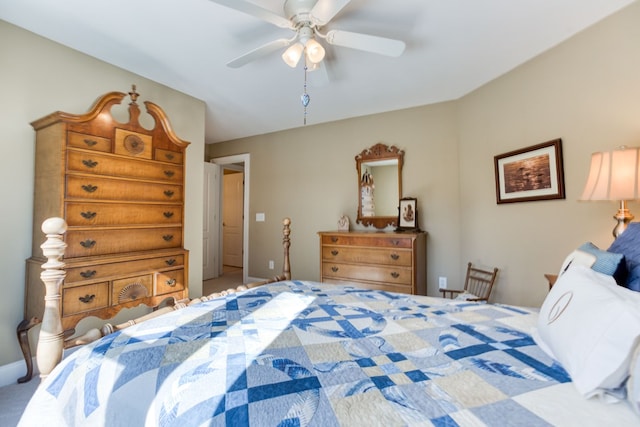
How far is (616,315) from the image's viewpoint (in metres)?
0.68

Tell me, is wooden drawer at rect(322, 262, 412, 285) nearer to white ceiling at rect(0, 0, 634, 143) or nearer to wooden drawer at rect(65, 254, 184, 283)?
wooden drawer at rect(65, 254, 184, 283)

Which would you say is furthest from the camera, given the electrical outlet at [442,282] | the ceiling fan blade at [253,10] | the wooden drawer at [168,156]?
the electrical outlet at [442,282]

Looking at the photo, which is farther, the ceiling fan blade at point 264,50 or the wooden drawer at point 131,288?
the wooden drawer at point 131,288

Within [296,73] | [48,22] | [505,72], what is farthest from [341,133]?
[48,22]

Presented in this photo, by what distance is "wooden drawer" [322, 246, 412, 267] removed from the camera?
9.30 ft

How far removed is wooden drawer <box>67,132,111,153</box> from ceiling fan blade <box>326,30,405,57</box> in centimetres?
173

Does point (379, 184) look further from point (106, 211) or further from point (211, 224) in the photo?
point (211, 224)

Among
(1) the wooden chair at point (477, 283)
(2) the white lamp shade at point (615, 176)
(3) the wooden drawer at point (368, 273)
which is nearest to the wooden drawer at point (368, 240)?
(3) the wooden drawer at point (368, 273)

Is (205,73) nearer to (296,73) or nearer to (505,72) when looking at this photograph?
(296,73)

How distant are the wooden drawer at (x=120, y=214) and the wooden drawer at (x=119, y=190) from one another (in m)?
0.05

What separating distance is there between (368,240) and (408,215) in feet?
1.95

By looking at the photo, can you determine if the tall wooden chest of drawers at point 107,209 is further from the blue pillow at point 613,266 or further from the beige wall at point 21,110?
the blue pillow at point 613,266

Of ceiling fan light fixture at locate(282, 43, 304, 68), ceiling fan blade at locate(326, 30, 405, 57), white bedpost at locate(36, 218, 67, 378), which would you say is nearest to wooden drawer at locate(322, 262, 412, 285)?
ceiling fan blade at locate(326, 30, 405, 57)

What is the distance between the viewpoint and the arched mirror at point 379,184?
11.2ft
